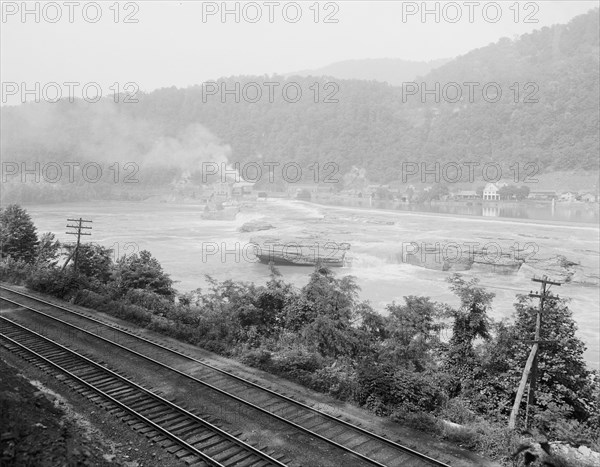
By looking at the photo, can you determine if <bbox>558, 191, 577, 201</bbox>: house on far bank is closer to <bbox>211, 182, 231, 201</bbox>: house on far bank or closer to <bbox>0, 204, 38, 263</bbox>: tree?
<bbox>211, 182, 231, 201</bbox>: house on far bank

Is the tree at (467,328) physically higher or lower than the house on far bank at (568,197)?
lower

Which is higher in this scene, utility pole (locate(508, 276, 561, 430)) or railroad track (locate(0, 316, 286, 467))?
utility pole (locate(508, 276, 561, 430))

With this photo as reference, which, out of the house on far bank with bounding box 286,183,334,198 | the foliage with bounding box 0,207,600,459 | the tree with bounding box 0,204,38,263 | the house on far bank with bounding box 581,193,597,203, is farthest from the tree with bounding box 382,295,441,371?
the house on far bank with bounding box 286,183,334,198

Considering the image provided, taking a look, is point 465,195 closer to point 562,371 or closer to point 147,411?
point 562,371

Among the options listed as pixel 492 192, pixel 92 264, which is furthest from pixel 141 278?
pixel 492 192

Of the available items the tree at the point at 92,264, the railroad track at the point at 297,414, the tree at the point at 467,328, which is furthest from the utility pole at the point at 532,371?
the tree at the point at 92,264

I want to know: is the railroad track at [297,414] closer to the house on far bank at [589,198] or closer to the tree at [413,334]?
the tree at [413,334]
